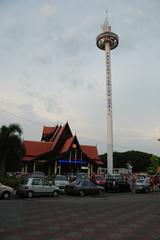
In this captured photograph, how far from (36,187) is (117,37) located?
4817 cm

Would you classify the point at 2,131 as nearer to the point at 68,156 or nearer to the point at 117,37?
the point at 68,156

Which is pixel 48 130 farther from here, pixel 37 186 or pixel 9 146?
pixel 37 186

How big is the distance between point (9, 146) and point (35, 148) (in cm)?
2688

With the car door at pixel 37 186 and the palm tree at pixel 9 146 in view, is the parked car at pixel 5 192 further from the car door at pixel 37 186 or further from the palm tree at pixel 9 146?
the palm tree at pixel 9 146

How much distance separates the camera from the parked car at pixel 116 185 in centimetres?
3045

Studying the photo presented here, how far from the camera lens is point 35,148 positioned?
60625 millimetres

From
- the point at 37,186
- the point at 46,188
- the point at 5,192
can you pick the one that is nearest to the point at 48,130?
the point at 46,188

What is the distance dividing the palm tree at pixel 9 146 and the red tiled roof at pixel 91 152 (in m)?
28.3

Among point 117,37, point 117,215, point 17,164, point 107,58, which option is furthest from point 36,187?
point 117,37

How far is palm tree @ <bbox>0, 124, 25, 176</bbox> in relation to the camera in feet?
111

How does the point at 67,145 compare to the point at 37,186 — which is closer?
the point at 37,186

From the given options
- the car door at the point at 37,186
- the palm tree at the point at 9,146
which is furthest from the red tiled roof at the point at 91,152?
the car door at the point at 37,186

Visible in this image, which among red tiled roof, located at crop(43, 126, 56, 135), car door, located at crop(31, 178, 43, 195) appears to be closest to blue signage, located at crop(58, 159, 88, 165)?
red tiled roof, located at crop(43, 126, 56, 135)

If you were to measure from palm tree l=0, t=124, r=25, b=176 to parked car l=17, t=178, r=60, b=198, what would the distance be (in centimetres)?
1182
